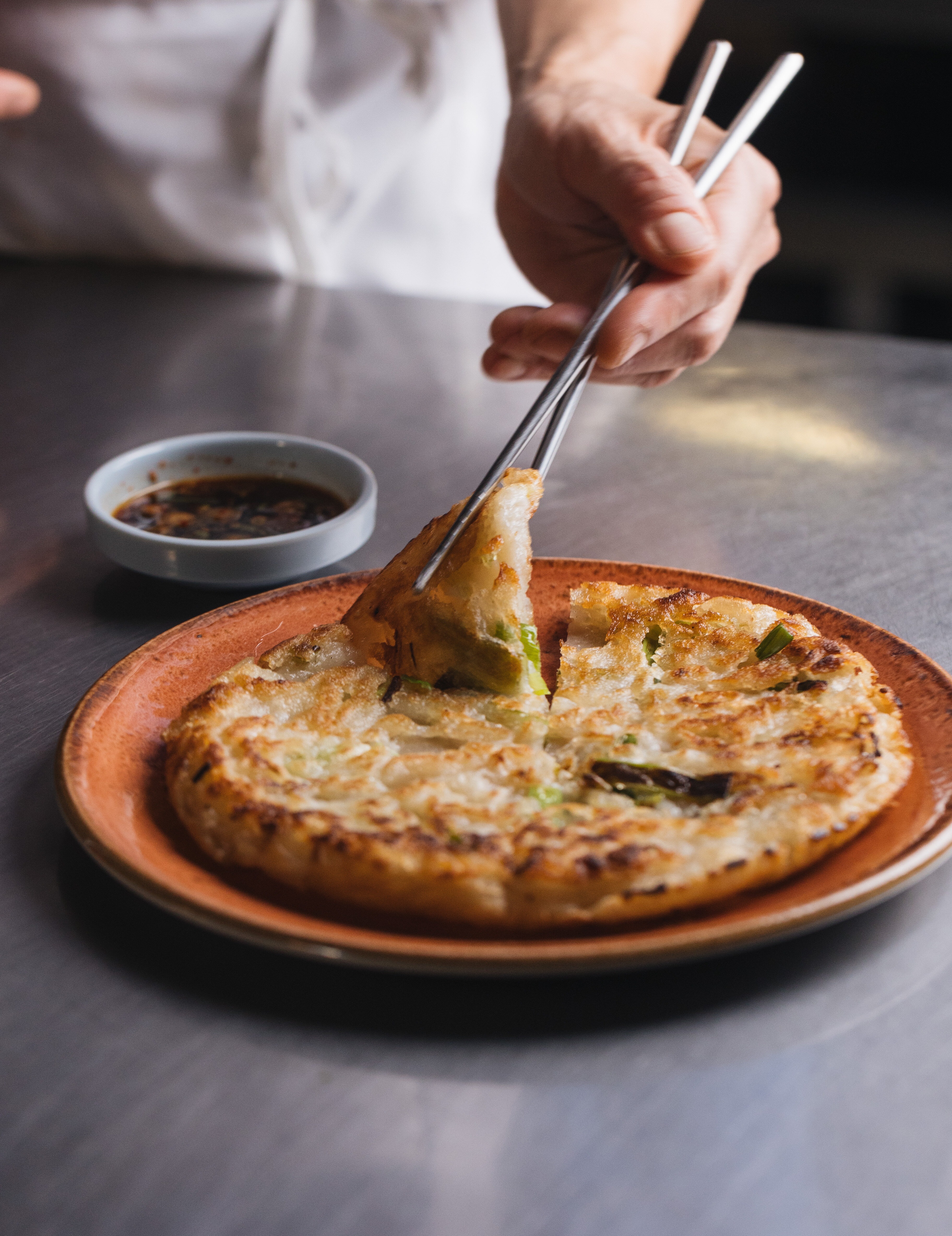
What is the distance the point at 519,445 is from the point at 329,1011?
837mm

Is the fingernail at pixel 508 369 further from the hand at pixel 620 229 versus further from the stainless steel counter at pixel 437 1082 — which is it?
the stainless steel counter at pixel 437 1082

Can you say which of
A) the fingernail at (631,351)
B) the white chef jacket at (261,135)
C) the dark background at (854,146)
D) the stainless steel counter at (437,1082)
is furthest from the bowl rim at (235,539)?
the dark background at (854,146)

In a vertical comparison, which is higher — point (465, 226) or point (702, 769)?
point (702, 769)

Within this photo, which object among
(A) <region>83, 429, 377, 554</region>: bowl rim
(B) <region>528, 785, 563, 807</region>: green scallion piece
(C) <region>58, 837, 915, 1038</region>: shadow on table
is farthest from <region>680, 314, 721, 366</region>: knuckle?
(C) <region>58, 837, 915, 1038</region>: shadow on table

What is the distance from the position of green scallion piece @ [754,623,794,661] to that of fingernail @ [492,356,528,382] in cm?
96

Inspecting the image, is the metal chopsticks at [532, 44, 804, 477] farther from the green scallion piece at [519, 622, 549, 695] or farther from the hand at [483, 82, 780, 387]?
the green scallion piece at [519, 622, 549, 695]

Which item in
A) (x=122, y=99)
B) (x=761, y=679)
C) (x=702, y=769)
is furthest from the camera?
(x=122, y=99)

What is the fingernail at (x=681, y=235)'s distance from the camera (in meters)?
2.02

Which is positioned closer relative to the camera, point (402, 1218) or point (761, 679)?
point (402, 1218)

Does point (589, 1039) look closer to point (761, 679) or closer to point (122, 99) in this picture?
point (761, 679)

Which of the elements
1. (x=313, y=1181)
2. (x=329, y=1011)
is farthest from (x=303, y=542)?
(x=313, y=1181)

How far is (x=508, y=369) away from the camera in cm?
236

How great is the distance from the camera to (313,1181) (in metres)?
0.98

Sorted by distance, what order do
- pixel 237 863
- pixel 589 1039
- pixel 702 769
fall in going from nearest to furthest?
pixel 589 1039
pixel 237 863
pixel 702 769
